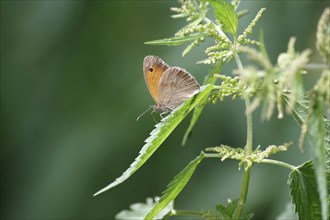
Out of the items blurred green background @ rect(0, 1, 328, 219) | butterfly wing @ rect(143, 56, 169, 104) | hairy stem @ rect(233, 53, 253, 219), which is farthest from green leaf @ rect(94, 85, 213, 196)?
blurred green background @ rect(0, 1, 328, 219)

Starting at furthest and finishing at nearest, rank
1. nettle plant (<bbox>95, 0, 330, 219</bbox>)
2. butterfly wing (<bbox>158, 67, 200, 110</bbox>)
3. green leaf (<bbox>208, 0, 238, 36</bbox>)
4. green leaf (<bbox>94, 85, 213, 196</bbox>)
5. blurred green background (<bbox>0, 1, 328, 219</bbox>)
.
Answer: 1. blurred green background (<bbox>0, 1, 328, 219</bbox>)
2. butterfly wing (<bbox>158, 67, 200, 110</bbox>)
3. green leaf (<bbox>208, 0, 238, 36</bbox>)
4. green leaf (<bbox>94, 85, 213, 196</bbox>)
5. nettle plant (<bbox>95, 0, 330, 219</bbox>)

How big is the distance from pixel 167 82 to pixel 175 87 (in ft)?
0.24

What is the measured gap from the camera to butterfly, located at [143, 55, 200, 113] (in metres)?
1.79

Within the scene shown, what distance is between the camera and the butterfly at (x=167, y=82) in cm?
179

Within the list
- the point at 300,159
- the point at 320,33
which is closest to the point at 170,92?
the point at 320,33

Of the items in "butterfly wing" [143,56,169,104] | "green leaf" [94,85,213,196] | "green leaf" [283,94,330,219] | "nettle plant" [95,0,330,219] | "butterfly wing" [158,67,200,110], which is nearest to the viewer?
"green leaf" [283,94,330,219]

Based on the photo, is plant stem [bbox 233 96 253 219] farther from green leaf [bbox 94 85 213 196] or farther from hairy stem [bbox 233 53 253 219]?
green leaf [bbox 94 85 213 196]

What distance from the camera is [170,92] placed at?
6.21 feet

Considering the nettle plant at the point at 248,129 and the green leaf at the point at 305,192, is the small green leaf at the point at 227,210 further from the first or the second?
the green leaf at the point at 305,192

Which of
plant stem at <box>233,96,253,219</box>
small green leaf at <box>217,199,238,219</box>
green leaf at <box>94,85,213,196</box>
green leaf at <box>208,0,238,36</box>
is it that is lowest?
small green leaf at <box>217,199,238,219</box>

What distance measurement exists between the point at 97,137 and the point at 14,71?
101 cm

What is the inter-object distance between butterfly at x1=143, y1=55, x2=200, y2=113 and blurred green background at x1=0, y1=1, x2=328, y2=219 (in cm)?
177

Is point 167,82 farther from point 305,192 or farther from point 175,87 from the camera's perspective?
point 305,192

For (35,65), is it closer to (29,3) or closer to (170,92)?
(29,3)
